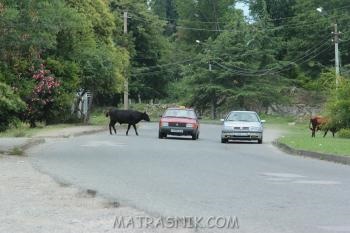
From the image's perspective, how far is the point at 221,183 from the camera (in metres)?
14.6

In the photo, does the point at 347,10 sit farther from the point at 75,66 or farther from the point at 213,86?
the point at 75,66

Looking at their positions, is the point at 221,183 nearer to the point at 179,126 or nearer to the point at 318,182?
the point at 318,182

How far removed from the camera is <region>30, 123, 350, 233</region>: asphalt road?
34.1 ft

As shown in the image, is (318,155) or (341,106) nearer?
(318,155)

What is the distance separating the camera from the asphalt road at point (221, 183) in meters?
10.4

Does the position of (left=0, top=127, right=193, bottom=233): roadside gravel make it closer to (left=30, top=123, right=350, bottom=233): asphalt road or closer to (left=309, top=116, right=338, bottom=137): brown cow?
(left=30, top=123, right=350, bottom=233): asphalt road

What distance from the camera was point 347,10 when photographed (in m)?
72.9

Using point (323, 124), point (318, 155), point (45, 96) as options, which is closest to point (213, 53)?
point (323, 124)

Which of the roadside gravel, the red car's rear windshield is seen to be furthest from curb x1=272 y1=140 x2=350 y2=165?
the roadside gravel

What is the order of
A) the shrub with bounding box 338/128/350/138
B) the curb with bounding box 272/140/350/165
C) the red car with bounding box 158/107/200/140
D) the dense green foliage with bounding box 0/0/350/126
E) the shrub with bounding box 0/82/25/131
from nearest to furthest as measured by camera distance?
1. the curb with bounding box 272/140/350/165
2. the shrub with bounding box 0/82/25/131
3. the red car with bounding box 158/107/200/140
4. the shrub with bounding box 338/128/350/138
5. the dense green foliage with bounding box 0/0/350/126

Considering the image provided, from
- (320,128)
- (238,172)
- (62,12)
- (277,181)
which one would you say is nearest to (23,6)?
(62,12)

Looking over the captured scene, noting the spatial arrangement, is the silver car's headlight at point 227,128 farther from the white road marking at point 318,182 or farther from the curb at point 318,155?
the white road marking at point 318,182

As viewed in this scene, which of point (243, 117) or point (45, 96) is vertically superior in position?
point (45, 96)

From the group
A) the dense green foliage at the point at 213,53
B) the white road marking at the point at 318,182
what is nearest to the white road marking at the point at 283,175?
the white road marking at the point at 318,182
